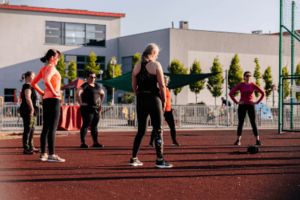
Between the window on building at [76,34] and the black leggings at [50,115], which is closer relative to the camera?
the black leggings at [50,115]

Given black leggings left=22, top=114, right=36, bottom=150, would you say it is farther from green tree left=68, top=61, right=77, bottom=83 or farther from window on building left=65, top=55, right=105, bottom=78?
Answer: window on building left=65, top=55, right=105, bottom=78

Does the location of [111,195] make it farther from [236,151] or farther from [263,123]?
[263,123]

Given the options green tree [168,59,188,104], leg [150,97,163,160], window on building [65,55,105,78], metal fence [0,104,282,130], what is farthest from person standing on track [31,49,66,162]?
window on building [65,55,105,78]

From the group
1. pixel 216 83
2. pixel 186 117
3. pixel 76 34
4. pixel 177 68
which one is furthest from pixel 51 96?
pixel 76 34

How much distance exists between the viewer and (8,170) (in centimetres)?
712

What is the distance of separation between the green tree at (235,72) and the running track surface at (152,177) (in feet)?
118

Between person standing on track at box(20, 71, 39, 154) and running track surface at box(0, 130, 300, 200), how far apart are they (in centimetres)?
38

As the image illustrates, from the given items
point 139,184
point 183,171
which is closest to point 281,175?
point 183,171

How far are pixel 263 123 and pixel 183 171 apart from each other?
1692 centimetres

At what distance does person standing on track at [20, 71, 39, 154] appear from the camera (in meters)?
9.42

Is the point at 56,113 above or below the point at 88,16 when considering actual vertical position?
below

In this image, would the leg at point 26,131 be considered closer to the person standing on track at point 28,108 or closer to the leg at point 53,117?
the person standing on track at point 28,108

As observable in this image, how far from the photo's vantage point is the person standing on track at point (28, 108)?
9.42m

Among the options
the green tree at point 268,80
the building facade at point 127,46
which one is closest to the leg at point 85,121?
the building facade at point 127,46
